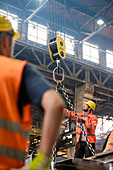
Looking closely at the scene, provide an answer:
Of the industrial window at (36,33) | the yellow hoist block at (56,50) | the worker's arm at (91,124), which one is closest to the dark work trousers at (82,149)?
the worker's arm at (91,124)

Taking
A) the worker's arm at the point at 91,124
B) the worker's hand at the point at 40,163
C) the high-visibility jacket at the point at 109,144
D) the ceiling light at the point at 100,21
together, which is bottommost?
the worker's hand at the point at 40,163

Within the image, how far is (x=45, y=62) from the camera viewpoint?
14891 mm

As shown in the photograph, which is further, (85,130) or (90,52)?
(90,52)

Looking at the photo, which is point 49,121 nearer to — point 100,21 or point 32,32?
point 32,32

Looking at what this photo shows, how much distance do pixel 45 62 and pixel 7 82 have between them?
13.8 metres

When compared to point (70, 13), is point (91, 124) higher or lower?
lower

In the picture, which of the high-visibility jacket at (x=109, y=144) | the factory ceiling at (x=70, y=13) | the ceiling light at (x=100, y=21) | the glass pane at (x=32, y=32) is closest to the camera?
the high-visibility jacket at (x=109, y=144)

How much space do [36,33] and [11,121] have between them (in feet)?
49.9

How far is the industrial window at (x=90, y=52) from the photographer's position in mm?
18469

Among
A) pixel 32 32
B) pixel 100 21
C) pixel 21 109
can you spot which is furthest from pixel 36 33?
pixel 21 109

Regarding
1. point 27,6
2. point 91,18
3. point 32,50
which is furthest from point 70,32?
point 32,50

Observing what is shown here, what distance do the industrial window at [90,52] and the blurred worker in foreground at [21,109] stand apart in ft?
57.0

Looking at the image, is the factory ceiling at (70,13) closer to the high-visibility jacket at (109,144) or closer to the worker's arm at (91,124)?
the worker's arm at (91,124)

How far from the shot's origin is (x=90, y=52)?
18984 mm
